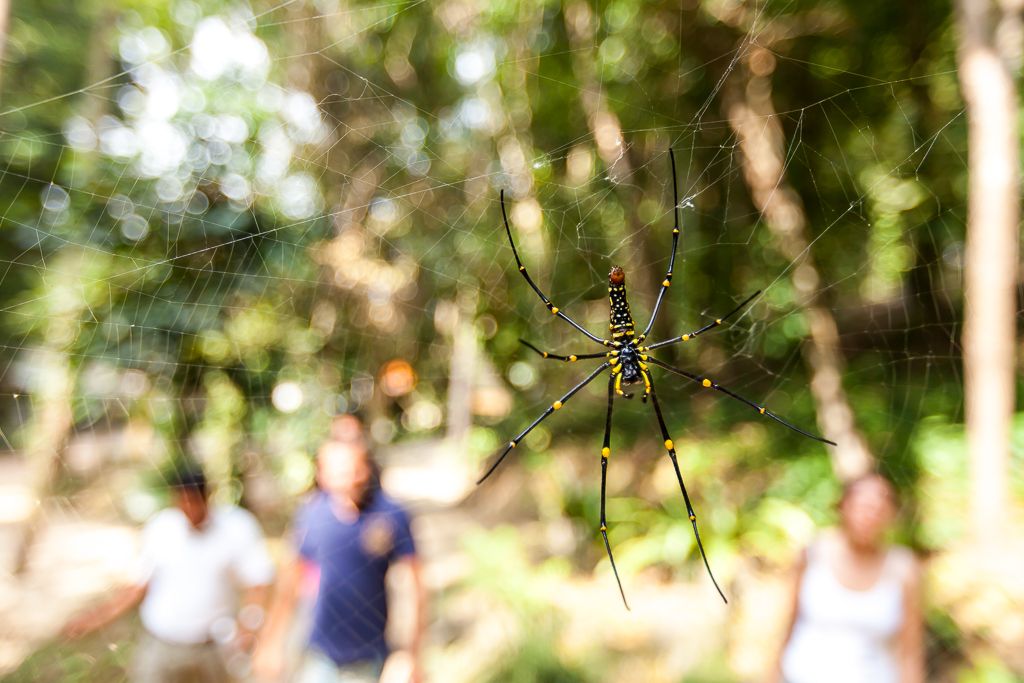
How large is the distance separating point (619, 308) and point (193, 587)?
228 centimetres

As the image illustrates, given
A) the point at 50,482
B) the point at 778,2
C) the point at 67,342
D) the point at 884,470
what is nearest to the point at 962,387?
the point at 884,470

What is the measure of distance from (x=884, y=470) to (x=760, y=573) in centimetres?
161

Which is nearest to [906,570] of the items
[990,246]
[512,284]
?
[990,246]

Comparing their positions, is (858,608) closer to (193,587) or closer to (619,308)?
(619,308)

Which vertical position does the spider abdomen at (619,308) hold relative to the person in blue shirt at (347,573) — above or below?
above

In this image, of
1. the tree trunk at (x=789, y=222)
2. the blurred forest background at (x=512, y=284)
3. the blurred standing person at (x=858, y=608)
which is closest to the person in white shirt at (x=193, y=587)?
the blurred forest background at (x=512, y=284)

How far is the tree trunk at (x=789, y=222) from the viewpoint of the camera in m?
4.27

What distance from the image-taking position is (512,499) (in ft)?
23.4

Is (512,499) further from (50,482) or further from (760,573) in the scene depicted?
(50,482)

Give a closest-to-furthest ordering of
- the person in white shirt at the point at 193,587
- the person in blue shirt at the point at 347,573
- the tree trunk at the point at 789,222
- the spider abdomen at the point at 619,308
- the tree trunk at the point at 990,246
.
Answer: the spider abdomen at the point at 619,308 → the person in blue shirt at the point at 347,573 → the person in white shirt at the point at 193,587 → the tree trunk at the point at 990,246 → the tree trunk at the point at 789,222

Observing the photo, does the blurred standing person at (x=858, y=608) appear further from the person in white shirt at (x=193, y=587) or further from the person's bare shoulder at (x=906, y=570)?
the person in white shirt at (x=193, y=587)

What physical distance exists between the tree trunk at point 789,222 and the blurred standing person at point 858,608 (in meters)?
2.45

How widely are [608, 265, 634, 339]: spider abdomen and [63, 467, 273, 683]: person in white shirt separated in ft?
6.61

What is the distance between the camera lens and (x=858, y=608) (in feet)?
6.70
